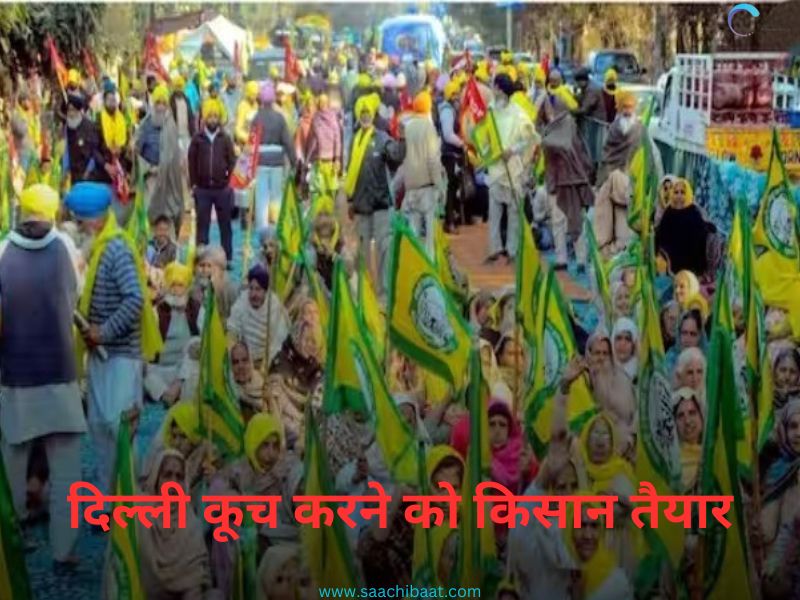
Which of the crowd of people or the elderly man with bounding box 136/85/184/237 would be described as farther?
the elderly man with bounding box 136/85/184/237

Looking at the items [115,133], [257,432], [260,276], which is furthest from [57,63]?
[257,432]

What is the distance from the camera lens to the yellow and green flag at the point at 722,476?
5629 millimetres

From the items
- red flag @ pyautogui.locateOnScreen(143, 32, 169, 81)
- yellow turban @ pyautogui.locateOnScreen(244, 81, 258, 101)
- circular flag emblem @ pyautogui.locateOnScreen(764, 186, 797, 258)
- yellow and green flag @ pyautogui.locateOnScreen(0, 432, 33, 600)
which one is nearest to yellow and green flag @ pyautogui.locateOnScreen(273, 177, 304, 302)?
yellow turban @ pyautogui.locateOnScreen(244, 81, 258, 101)

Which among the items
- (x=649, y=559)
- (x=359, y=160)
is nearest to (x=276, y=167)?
(x=359, y=160)

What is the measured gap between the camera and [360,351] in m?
5.93

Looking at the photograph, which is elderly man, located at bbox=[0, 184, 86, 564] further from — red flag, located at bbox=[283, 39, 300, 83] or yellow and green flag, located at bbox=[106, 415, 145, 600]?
red flag, located at bbox=[283, 39, 300, 83]

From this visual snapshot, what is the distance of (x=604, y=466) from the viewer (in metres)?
5.92

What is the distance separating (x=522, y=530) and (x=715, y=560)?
1.78 feet

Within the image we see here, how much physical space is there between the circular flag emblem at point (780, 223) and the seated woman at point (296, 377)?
146 cm

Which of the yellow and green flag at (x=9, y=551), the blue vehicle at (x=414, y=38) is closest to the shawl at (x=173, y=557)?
the yellow and green flag at (x=9, y=551)

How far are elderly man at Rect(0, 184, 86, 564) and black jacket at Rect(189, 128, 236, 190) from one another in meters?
0.70

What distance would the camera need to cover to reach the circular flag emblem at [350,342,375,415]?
5926 mm

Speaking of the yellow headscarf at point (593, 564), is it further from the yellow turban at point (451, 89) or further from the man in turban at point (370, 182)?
the yellow turban at point (451, 89)

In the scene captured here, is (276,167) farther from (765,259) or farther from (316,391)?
(765,259)
